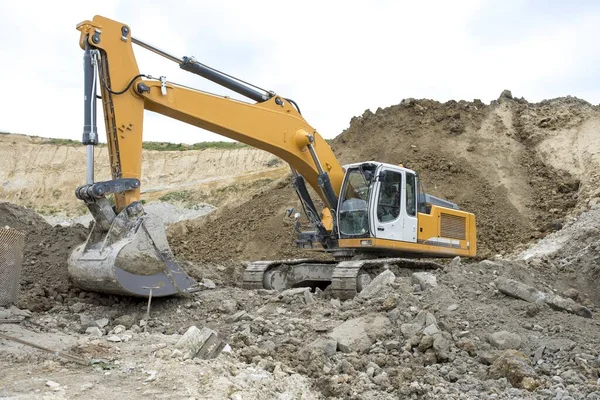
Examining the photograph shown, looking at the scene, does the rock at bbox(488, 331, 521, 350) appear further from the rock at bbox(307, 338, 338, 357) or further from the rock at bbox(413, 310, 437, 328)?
the rock at bbox(307, 338, 338, 357)

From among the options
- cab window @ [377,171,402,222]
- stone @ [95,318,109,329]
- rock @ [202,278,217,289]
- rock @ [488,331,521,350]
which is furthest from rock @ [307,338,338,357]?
cab window @ [377,171,402,222]

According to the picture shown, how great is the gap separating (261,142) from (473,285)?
3691mm

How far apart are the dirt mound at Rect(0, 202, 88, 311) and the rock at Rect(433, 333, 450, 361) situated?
16.0ft

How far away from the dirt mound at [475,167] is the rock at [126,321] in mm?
10149

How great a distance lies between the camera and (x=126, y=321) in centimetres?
789

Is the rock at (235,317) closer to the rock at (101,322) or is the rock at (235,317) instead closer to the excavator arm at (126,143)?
the excavator arm at (126,143)

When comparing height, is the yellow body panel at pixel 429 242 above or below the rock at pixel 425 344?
above

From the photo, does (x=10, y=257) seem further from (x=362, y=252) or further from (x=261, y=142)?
(x=362, y=252)

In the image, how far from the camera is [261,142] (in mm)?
9977

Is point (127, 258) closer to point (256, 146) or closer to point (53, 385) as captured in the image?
point (53, 385)

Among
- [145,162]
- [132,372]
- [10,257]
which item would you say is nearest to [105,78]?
[10,257]

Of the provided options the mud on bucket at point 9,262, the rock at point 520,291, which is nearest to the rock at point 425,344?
the rock at point 520,291

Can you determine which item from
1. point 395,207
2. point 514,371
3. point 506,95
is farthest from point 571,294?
point 506,95

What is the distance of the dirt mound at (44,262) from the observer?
870 centimetres
